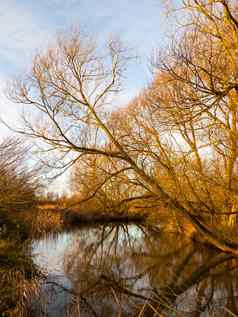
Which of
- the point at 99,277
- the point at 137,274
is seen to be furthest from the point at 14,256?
the point at 137,274

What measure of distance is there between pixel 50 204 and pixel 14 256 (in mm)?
8547

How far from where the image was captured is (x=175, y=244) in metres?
14.4

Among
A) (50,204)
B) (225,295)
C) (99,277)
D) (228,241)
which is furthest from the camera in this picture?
(50,204)

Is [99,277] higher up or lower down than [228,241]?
lower down

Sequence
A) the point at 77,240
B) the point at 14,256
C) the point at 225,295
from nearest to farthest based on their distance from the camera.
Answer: the point at 225,295
the point at 14,256
the point at 77,240

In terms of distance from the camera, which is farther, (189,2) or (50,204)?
(50,204)

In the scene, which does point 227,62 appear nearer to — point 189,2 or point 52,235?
point 189,2

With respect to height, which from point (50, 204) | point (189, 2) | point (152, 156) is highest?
point (189, 2)

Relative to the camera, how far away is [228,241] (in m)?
10.9

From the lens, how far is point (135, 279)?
8859 millimetres

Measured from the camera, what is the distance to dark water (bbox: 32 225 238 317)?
6414mm

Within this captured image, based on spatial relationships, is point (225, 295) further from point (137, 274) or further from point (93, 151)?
point (93, 151)

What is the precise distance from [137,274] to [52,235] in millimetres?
8308

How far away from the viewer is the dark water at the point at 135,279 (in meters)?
6.41
